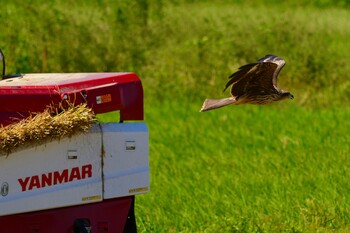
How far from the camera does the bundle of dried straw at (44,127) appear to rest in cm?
538

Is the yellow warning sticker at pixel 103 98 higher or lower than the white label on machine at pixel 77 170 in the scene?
higher

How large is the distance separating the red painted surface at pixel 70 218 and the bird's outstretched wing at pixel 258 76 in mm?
959

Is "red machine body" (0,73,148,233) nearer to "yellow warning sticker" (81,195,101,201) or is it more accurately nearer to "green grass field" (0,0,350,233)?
"yellow warning sticker" (81,195,101,201)

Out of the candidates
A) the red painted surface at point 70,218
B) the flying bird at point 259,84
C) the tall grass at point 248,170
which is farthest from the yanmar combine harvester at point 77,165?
the tall grass at point 248,170

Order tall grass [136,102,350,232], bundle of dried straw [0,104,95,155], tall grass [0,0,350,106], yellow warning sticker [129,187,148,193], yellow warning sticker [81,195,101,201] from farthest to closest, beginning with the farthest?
tall grass [0,0,350,106]
tall grass [136,102,350,232]
yellow warning sticker [129,187,148,193]
yellow warning sticker [81,195,101,201]
bundle of dried straw [0,104,95,155]

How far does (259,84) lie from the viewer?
6.24 m

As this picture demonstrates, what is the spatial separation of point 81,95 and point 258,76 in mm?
1146

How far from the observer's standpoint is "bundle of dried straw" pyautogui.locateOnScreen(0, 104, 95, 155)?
538cm

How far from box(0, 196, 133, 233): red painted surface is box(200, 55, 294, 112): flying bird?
880 millimetres

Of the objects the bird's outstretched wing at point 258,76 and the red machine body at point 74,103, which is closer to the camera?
the red machine body at point 74,103

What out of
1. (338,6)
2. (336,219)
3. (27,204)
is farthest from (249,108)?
(338,6)

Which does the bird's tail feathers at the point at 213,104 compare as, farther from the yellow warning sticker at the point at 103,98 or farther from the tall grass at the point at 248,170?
the tall grass at the point at 248,170

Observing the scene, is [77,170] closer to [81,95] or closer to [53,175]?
[53,175]

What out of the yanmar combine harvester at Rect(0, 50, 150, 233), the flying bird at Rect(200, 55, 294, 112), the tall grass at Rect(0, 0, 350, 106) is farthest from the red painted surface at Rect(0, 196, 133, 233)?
the tall grass at Rect(0, 0, 350, 106)
